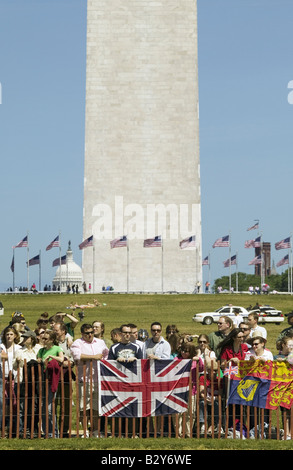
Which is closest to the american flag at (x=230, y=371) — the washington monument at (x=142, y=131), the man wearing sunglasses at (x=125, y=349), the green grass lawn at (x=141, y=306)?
the man wearing sunglasses at (x=125, y=349)

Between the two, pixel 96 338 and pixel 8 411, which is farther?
pixel 96 338

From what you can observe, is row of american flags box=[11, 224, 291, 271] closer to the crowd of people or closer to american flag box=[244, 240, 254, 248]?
american flag box=[244, 240, 254, 248]

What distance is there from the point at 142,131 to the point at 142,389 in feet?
197

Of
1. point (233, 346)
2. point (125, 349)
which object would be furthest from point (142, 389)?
point (233, 346)

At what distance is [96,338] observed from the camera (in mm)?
16625

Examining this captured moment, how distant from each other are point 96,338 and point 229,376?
2331 millimetres

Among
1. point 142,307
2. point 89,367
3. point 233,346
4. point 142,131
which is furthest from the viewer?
point 142,131

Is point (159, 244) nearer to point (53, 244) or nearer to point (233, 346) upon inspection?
point (53, 244)

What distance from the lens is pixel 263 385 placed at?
15.4 metres

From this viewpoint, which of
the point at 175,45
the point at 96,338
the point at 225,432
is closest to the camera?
the point at 225,432

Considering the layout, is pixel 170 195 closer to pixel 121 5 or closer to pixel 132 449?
pixel 121 5

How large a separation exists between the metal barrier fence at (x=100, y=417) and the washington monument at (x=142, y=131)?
5833 cm

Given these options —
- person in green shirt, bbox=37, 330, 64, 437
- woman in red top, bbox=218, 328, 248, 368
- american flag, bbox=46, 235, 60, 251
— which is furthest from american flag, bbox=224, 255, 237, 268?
person in green shirt, bbox=37, 330, 64, 437

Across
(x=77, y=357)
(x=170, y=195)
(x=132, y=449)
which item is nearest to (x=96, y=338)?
(x=77, y=357)
